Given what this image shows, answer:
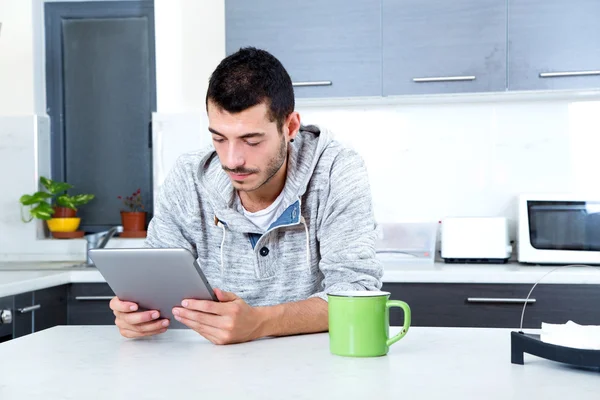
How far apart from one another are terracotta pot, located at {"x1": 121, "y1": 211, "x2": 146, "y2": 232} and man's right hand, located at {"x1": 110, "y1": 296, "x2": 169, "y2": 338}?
2.14m

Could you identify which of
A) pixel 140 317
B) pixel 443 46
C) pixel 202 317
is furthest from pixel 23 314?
pixel 443 46

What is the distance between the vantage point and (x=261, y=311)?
1585mm

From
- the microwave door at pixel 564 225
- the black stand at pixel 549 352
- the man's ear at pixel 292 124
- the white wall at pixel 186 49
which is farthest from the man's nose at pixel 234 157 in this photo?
the white wall at pixel 186 49

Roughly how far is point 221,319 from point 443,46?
6.79ft

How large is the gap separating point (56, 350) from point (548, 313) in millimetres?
1972

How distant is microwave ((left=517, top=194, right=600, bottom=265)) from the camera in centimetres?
314

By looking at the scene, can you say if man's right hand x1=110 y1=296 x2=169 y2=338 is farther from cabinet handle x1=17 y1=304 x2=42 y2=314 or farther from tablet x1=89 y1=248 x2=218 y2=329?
cabinet handle x1=17 y1=304 x2=42 y2=314

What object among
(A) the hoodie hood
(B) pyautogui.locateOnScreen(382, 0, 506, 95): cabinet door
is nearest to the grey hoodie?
(A) the hoodie hood

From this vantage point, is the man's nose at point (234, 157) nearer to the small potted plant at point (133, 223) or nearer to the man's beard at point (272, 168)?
the man's beard at point (272, 168)

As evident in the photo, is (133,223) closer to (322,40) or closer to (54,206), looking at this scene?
(54,206)

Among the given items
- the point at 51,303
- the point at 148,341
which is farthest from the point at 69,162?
the point at 148,341

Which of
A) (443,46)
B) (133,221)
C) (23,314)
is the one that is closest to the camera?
(23,314)

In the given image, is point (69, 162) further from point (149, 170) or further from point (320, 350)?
point (320, 350)

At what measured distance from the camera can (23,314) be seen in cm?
283
